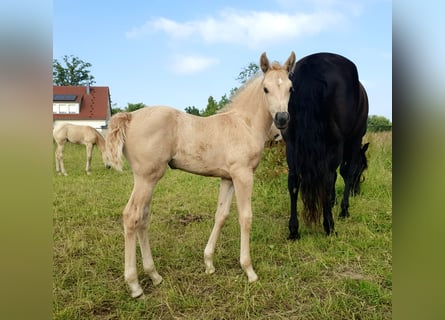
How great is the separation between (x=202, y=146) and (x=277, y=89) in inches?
32.5

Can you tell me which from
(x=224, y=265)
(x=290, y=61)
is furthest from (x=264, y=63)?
(x=224, y=265)

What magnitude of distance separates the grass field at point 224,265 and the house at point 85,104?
21.5 meters

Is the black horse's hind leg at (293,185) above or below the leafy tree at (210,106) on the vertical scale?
below

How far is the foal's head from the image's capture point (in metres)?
2.59

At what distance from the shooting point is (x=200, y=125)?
9.18ft

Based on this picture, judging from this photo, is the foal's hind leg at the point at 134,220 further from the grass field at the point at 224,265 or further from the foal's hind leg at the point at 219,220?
the foal's hind leg at the point at 219,220

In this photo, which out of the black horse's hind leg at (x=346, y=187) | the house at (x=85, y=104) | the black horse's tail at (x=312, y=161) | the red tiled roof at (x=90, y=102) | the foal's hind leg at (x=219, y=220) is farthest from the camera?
the red tiled roof at (x=90, y=102)

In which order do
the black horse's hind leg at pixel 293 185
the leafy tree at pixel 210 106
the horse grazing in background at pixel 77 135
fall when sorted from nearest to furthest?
1. the black horse's hind leg at pixel 293 185
2. the horse grazing in background at pixel 77 135
3. the leafy tree at pixel 210 106

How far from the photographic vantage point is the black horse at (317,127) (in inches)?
140

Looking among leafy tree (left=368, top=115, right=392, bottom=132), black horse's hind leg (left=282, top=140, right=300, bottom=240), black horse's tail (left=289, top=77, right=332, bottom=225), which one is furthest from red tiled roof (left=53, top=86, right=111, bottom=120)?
black horse's tail (left=289, top=77, right=332, bottom=225)

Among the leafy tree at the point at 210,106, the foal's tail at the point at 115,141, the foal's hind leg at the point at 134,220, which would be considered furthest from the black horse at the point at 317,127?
the leafy tree at the point at 210,106
